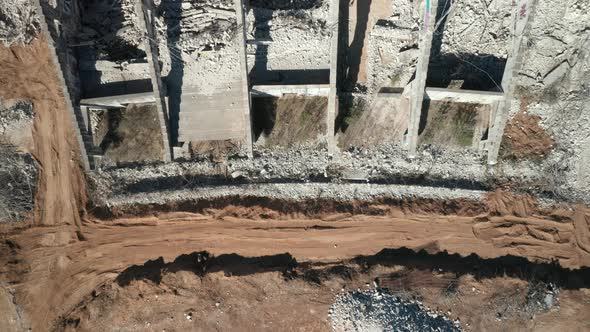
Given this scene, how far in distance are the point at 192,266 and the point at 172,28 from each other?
771 cm

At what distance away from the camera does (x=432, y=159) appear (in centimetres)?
1405

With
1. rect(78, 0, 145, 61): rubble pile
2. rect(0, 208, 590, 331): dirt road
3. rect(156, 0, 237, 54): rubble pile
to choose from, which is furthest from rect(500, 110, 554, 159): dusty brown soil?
rect(78, 0, 145, 61): rubble pile

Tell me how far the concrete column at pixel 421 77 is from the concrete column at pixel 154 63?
7.69m

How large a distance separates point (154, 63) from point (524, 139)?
39.9 ft

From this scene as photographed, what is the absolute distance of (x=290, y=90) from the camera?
13406 mm

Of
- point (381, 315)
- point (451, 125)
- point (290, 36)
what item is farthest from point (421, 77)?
point (381, 315)

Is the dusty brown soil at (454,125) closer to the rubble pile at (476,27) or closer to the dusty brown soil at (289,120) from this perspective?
the rubble pile at (476,27)

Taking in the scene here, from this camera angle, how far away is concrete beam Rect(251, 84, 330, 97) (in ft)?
43.2

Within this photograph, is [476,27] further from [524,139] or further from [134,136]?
[134,136]

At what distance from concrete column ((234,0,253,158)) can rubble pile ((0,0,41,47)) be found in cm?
660

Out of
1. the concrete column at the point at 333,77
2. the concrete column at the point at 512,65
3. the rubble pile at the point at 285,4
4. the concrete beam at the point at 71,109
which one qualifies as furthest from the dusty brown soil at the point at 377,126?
the concrete beam at the point at 71,109

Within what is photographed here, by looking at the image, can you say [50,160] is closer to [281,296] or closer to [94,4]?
[94,4]

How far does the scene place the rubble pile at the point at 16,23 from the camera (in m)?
13.4

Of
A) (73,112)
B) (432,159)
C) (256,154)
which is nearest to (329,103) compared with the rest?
(256,154)
